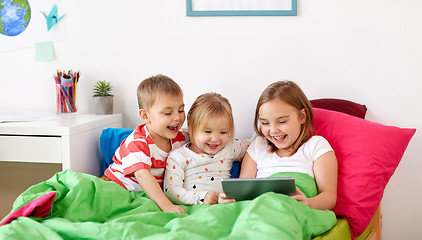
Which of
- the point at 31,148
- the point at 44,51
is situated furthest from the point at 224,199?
the point at 44,51

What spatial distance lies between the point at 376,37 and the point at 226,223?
1.04m

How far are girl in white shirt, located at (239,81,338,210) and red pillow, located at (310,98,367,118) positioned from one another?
205mm

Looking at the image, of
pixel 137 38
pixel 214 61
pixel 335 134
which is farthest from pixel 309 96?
pixel 137 38

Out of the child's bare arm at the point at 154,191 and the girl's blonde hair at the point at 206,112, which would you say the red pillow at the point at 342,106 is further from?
the child's bare arm at the point at 154,191

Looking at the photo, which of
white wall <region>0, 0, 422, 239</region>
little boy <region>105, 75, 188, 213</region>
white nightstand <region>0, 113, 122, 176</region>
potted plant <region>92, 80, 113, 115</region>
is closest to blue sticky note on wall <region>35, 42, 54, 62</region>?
white wall <region>0, 0, 422, 239</region>

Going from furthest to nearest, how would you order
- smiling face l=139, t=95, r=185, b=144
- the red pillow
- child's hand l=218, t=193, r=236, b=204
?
the red pillow → smiling face l=139, t=95, r=185, b=144 → child's hand l=218, t=193, r=236, b=204

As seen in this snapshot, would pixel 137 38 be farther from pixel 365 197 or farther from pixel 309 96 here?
pixel 365 197

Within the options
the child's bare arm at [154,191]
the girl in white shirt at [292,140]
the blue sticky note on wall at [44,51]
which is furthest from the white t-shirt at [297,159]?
the blue sticky note on wall at [44,51]

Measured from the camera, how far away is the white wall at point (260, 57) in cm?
177

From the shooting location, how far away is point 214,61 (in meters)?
1.90

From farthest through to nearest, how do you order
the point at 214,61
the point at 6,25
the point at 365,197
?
the point at 6,25 → the point at 214,61 → the point at 365,197

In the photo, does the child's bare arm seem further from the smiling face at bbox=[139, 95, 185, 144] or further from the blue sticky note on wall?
the blue sticky note on wall

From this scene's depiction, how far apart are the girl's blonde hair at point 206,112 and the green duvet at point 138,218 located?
29 cm

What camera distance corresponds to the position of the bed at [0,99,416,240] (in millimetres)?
1081
